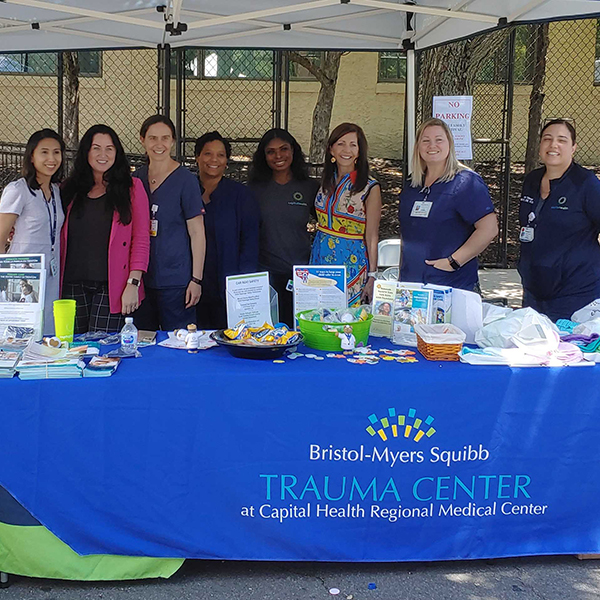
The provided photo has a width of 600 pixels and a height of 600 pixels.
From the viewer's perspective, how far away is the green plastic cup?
119 inches

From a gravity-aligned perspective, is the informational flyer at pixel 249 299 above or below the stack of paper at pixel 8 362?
above

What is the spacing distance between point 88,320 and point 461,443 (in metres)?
1.90

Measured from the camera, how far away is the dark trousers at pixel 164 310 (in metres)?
3.89

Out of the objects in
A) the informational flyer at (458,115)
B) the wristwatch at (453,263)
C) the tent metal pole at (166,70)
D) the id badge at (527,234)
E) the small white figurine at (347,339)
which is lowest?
the small white figurine at (347,339)

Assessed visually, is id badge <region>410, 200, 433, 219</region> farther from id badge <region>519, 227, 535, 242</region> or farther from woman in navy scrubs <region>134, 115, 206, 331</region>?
woman in navy scrubs <region>134, 115, 206, 331</region>

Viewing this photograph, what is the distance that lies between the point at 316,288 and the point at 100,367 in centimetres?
100

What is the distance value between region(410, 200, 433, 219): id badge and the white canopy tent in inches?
40.9

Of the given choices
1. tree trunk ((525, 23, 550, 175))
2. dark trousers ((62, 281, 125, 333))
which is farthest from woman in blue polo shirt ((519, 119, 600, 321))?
tree trunk ((525, 23, 550, 175))

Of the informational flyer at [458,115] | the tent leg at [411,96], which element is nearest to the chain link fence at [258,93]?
the tent leg at [411,96]

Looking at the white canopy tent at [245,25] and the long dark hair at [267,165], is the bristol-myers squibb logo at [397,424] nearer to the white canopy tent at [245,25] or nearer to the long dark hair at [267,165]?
the long dark hair at [267,165]

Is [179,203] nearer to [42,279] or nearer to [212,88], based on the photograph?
[42,279]

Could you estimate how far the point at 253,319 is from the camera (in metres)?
3.33

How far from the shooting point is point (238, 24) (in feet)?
16.5

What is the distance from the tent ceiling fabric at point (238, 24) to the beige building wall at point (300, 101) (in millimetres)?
9897
